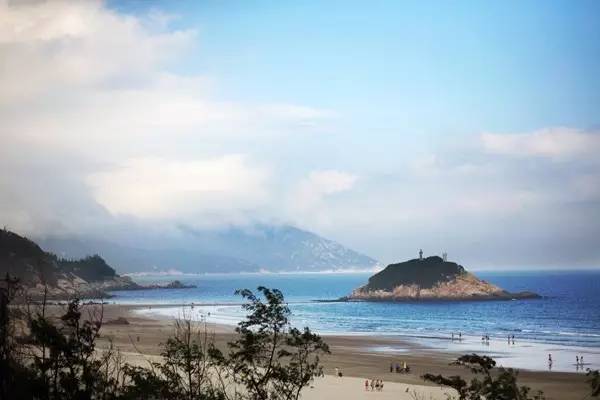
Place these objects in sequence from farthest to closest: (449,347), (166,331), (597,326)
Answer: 1. (597,326)
2. (166,331)
3. (449,347)

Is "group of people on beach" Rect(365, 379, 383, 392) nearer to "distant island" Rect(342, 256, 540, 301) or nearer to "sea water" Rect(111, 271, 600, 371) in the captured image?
"sea water" Rect(111, 271, 600, 371)

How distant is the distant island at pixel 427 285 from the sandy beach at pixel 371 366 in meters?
92.7

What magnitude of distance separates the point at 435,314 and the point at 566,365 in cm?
6992

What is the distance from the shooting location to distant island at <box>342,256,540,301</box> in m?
171

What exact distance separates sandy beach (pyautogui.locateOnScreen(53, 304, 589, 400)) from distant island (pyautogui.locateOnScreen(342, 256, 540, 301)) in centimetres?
9272

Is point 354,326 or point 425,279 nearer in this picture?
point 354,326

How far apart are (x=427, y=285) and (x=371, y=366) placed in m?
123

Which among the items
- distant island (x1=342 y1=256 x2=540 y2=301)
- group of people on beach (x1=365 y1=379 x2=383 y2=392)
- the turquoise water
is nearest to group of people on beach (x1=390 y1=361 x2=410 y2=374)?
group of people on beach (x1=365 y1=379 x2=383 y2=392)

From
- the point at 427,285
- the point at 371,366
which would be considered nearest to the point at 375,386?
the point at 371,366

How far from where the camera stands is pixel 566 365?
5741cm

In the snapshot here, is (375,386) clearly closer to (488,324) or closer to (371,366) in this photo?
(371,366)

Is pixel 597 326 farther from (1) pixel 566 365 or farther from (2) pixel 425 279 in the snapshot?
(2) pixel 425 279

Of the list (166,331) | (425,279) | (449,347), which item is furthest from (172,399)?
(425,279)

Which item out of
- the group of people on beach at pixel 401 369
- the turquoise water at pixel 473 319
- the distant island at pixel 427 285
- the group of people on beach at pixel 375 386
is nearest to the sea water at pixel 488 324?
the turquoise water at pixel 473 319
